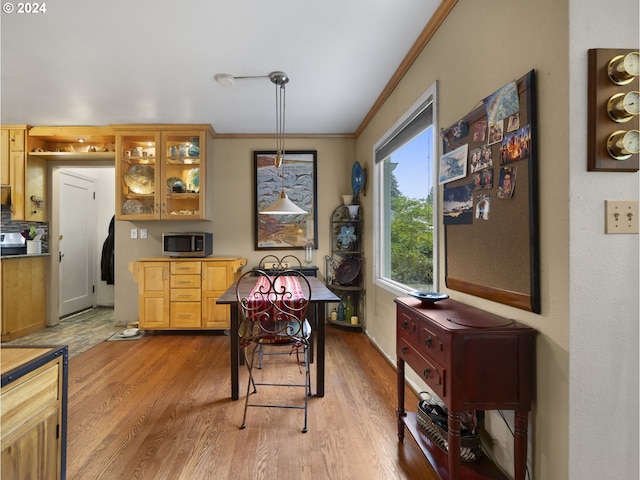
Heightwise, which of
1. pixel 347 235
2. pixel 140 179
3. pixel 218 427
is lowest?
pixel 218 427

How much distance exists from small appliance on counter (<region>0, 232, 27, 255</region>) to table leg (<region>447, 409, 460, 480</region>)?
4891 millimetres

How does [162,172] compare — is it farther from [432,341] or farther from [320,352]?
[432,341]

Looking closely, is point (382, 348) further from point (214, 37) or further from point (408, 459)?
point (214, 37)

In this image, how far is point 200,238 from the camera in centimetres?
402

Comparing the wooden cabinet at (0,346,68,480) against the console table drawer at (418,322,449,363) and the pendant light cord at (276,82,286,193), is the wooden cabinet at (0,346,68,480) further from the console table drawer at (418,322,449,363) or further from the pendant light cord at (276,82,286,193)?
the pendant light cord at (276,82,286,193)

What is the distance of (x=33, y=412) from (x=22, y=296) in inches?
154

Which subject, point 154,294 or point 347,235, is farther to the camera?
point 347,235

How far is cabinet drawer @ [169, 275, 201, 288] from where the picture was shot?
394 cm

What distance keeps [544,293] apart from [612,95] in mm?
741

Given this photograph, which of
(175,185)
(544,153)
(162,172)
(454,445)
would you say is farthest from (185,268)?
(544,153)

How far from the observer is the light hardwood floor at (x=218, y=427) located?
167 cm

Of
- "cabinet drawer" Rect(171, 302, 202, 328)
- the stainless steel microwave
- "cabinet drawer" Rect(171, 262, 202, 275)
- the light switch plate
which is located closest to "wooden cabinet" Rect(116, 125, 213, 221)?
the stainless steel microwave

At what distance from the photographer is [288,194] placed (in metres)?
4.48

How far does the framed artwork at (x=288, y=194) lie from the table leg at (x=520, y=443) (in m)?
3.37
